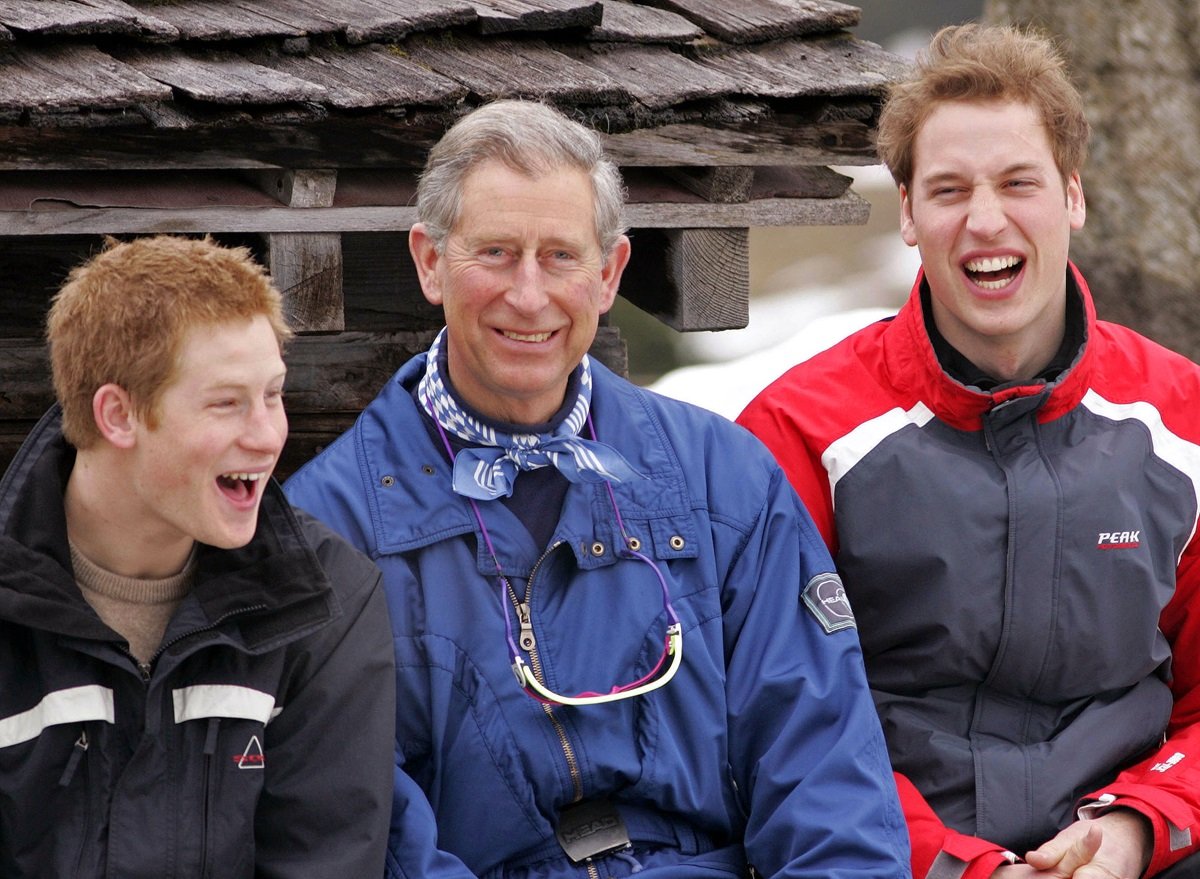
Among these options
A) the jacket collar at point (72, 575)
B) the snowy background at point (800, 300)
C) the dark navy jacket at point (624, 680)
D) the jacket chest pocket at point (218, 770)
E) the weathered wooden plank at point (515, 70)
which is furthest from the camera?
the snowy background at point (800, 300)

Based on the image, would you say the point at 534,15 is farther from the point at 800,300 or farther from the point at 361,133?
the point at 800,300

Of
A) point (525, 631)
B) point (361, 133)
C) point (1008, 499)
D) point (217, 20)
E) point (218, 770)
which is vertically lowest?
point (218, 770)

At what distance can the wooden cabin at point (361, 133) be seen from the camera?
2963 mm

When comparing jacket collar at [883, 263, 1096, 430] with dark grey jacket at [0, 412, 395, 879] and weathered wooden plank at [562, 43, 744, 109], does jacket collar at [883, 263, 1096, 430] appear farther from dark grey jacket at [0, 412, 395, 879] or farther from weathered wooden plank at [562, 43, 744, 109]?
dark grey jacket at [0, 412, 395, 879]

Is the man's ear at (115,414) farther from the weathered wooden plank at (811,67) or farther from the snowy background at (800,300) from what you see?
the snowy background at (800,300)

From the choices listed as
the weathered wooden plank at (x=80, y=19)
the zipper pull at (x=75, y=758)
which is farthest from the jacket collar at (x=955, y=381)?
the zipper pull at (x=75, y=758)

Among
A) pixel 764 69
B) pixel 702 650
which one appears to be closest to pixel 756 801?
pixel 702 650

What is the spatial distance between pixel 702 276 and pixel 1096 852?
1496mm

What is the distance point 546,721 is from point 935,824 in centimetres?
80

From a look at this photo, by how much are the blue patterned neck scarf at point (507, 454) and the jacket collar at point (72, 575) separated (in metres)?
0.38

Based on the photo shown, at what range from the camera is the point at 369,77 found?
3.10 metres

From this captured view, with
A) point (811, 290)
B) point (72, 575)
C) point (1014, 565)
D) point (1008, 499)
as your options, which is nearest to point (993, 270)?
point (1008, 499)

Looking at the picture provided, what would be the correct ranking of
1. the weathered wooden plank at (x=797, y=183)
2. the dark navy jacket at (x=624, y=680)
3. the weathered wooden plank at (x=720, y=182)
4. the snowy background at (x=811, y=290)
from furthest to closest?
the snowy background at (x=811, y=290), the weathered wooden plank at (x=797, y=183), the weathered wooden plank at (x=720, y=182), the dark navy jacket at (x=624, y=680)

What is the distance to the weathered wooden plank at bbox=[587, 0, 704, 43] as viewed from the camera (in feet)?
11.3
